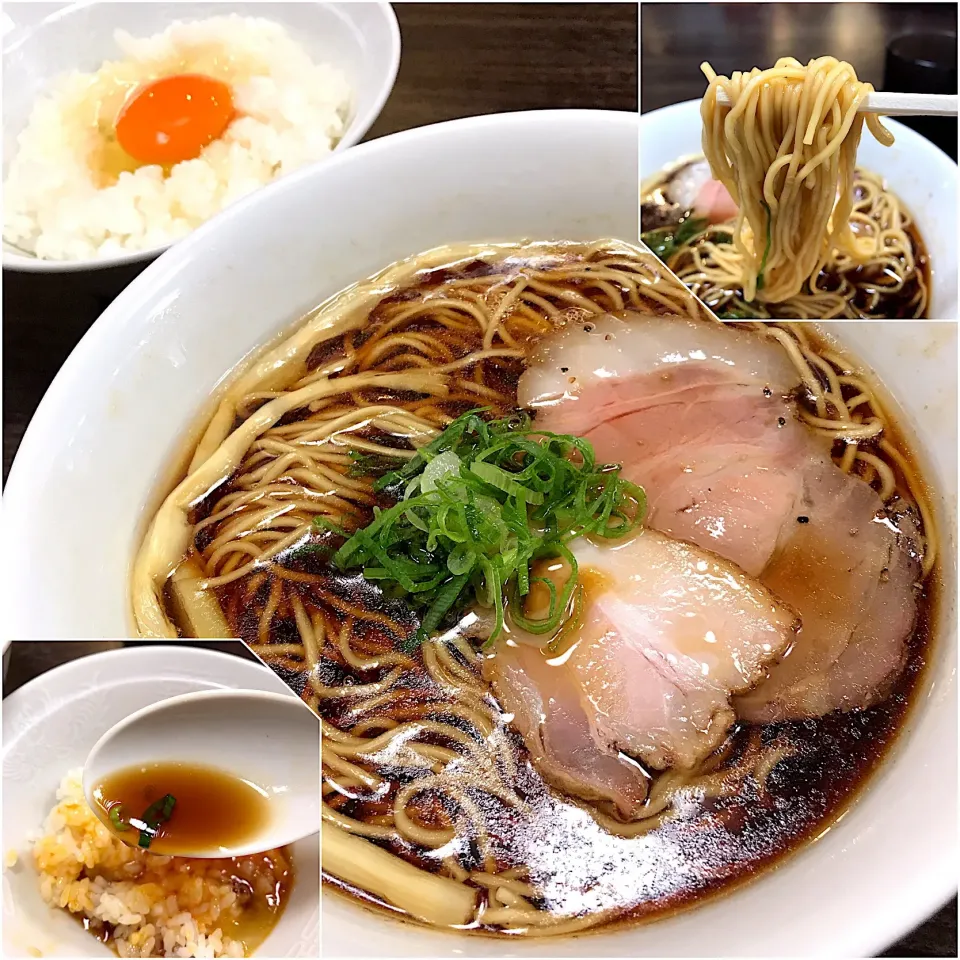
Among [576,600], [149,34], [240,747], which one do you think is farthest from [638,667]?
[149,34]

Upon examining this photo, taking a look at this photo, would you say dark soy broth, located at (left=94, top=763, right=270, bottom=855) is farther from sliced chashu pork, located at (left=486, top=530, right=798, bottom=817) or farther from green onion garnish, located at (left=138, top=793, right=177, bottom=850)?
sliced chashu pork, located at (left=486, top=530, right=798, bottom=817)

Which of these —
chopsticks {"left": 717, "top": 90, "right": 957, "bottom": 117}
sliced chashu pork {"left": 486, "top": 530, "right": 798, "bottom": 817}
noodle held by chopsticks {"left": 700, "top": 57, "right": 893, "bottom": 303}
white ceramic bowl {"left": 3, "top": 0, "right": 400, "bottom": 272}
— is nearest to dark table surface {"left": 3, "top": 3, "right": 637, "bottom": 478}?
white ceramic bowl {"left": 3, "top": 0, "right": 400, "bottom": 272}

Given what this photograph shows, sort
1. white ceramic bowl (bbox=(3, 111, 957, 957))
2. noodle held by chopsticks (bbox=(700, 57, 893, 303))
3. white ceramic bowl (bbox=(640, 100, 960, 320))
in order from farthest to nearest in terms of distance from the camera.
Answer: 1. white ceramic bowl (bbox=(640, 100, 960, 320))
2. noodle held by chopsticks (bbox=(700, 57, 893, 303))
3. white ceramic bowl (bbox=(3, 111, 957, 957))

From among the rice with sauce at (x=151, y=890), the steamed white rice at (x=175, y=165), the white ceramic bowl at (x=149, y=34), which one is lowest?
the rice with sauce at (x=151, y=890)

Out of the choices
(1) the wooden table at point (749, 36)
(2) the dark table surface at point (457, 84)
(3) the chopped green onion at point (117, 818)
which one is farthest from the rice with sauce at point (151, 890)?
(1) the wooden table at point (749, 36)

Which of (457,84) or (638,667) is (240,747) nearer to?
(638,667)

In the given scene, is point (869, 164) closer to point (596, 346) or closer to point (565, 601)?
point (596, 346)

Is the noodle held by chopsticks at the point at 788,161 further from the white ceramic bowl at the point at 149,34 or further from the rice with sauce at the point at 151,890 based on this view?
the rice with sauce at the point at 151,890
